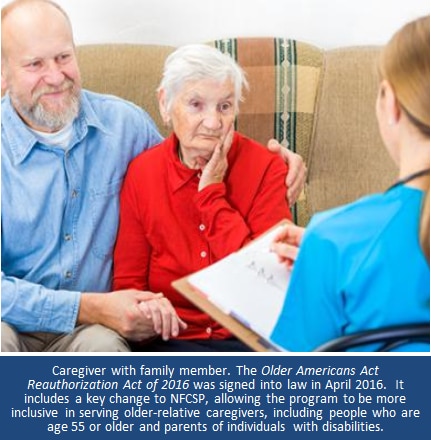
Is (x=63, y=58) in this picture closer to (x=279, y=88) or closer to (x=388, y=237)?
(x=279, y=88)

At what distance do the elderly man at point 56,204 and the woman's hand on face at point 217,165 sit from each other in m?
0.16

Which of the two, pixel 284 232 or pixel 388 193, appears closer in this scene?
pixel 388 193

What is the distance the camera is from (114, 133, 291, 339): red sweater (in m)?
1.32

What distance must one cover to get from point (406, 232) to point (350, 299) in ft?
0.38

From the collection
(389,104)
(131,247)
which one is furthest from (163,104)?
(389,104)

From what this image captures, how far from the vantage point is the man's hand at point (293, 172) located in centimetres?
139

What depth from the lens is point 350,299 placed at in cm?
97

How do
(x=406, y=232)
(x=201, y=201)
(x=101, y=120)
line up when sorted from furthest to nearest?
1. (x=101, y=120)
2. (x=201, y=201)
3. (x=406, y=232)

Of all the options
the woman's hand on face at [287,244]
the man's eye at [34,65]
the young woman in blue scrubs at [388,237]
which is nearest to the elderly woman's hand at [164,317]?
the woman's hand on face at [287,244]

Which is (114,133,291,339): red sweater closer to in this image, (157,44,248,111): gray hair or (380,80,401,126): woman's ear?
(157,44,248,111): gray hair

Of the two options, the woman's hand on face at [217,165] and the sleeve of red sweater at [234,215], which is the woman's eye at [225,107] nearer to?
the woman's hand on face at [217,165]
